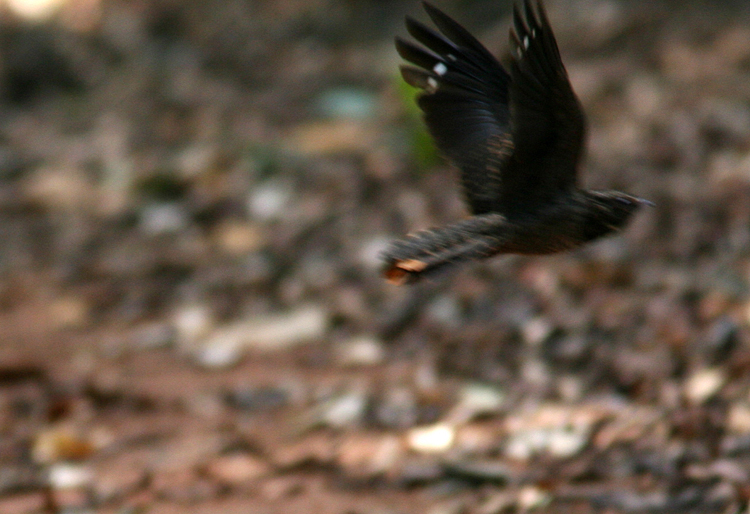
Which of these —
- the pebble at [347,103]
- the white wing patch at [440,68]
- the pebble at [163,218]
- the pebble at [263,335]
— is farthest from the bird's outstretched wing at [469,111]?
the pebble at [347,103]

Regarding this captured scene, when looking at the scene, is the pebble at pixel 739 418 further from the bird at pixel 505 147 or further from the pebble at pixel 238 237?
the pebble at pixel 238 237

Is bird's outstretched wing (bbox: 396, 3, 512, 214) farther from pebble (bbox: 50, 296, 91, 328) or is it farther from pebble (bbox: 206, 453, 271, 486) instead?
pebble (bbox: 50, 296, 91, 328)

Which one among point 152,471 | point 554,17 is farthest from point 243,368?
point 554,17

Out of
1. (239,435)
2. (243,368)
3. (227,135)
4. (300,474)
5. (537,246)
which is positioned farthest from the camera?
(227,135)

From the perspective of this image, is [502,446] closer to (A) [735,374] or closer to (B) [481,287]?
(A) [735,374]

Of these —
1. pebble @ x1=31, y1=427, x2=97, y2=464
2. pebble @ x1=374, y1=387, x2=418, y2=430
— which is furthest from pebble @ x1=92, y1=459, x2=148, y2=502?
pebble @ x1=374, y1=387, x2=418, y2=430

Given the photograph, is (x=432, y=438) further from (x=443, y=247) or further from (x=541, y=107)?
(x=541, y=107)
